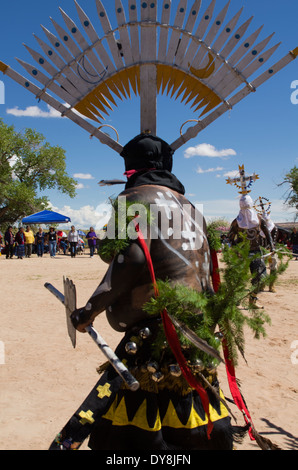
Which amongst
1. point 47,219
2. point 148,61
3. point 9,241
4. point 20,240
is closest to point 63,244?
point 47,219

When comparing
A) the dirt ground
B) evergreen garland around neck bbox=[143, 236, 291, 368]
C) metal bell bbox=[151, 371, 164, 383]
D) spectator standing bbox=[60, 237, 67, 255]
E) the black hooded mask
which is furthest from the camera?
spectator standing bbox=[60, 237, 67, 255]

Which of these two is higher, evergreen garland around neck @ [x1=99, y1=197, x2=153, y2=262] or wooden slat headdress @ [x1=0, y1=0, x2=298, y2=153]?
wooden slat headdress @ [x1=0, y1=0, x2=298, y2=153]

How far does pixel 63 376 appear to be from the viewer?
4.09 meters

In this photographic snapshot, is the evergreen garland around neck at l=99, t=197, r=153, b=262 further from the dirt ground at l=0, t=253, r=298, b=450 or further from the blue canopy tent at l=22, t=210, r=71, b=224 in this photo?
the blue canopy tent at l=22, t=210, r=71, b=224

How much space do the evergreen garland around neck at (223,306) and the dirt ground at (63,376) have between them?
27 centimetres

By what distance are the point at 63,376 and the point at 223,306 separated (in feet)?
9.54

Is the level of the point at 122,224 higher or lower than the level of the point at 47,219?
lower

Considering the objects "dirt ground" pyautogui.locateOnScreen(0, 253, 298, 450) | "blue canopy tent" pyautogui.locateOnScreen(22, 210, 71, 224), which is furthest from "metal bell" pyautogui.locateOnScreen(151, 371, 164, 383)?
"blue canopy tent" pyautogui.locateOnScreen(22, 210, 71, 224)

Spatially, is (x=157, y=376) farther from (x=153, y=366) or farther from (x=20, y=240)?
(x=20, y=240)

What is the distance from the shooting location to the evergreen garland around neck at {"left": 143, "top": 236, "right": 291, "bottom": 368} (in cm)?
169

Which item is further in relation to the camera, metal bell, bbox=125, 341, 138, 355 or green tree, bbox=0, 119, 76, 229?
green tree, bbox=0, 119, 76, 229

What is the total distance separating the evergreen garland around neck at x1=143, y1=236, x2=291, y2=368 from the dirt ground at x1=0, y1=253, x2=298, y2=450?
27 cm

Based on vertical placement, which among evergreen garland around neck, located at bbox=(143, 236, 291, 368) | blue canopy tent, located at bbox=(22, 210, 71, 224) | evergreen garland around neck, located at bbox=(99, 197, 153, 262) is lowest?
evergreen garland around neck, located at bbox=(143, 236, 291, 368)
